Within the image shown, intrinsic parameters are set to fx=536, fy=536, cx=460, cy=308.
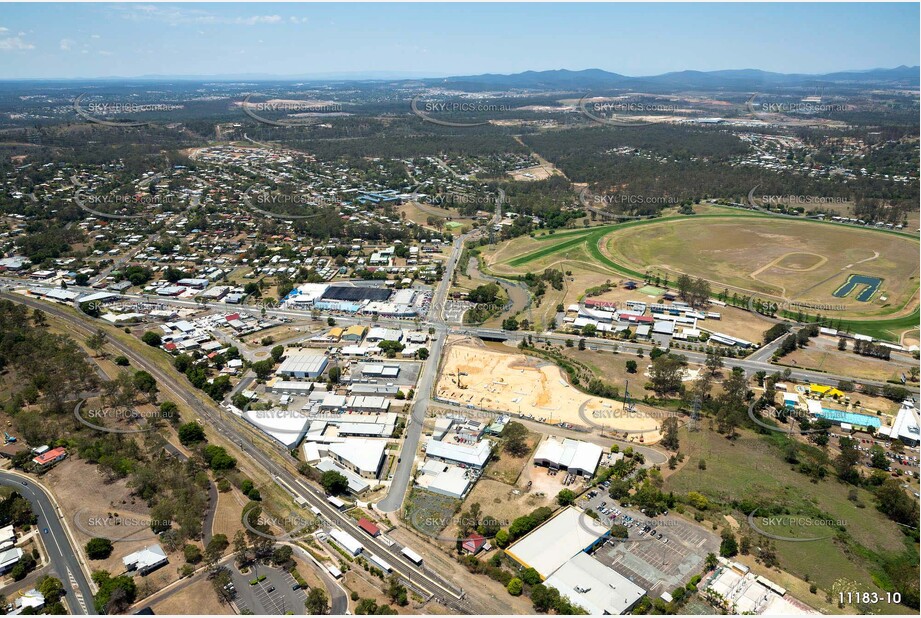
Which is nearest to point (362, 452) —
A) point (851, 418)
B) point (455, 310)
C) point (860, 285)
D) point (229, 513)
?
point (229, 513)

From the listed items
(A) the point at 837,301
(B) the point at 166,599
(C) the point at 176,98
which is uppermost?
(C) the point at 176,98

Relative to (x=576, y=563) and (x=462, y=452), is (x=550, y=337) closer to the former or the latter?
(x=462, y=452)

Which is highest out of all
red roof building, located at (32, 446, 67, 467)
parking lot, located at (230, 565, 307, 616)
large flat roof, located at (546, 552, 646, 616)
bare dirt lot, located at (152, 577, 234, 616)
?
red roof building, located at (32, 446, 67, 467)

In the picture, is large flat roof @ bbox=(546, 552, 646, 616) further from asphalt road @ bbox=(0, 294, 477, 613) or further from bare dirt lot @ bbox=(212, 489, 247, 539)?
bare dirt lot @ bbox=(212, 489, 247, 539)

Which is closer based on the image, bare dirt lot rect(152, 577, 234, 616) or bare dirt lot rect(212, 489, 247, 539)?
bare dirt lot rect(152, 577, 234, 616)

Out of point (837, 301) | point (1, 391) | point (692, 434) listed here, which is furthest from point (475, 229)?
point (1, 391)

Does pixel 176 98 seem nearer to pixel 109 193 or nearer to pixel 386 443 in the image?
pixel 109 193

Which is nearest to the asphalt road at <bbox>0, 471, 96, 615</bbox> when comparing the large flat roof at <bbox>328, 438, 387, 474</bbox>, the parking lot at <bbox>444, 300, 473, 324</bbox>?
the large flat roof at <bbox>328, 438, 387, 474</bbox>
